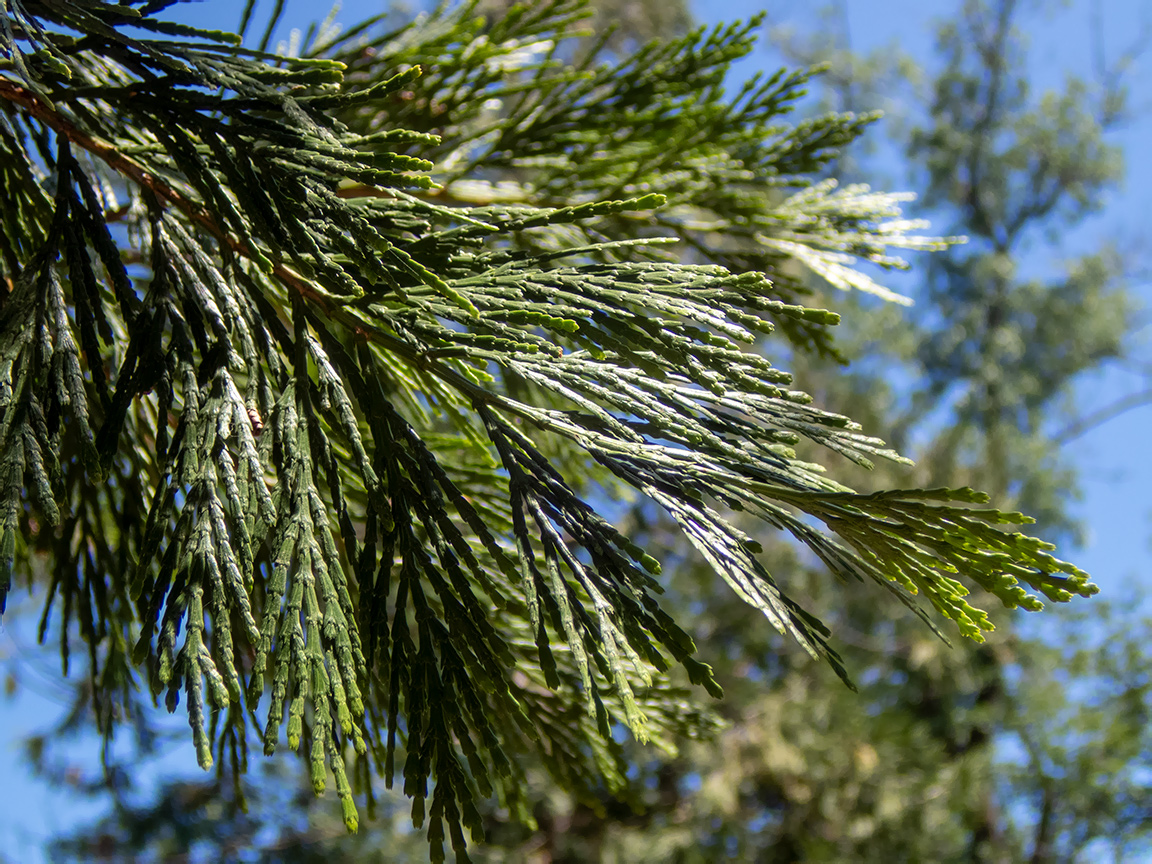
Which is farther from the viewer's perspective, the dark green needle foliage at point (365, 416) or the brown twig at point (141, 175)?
the brown twig at point (141, 175)

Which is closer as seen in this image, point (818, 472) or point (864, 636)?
point (818, 472)

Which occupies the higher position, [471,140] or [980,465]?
[980,465]

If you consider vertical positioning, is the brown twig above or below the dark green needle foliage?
above

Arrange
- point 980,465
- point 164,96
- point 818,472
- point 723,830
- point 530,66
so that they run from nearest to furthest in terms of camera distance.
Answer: point 164,96, point 818,472, point 530,66, point 723,830, point 980,465

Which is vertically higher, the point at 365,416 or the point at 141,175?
the point at 141,175

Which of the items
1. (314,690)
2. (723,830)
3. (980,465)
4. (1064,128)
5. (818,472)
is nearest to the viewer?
(314,690)

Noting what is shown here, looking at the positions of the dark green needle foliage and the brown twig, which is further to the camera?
the brown twig

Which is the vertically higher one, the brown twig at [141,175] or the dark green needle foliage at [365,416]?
the brown twig at [141,175]

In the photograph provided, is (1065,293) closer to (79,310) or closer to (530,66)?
(530,66)

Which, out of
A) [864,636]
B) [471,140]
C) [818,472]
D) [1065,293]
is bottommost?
→ [818,472]

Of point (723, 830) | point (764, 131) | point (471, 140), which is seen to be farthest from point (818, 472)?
point (723, 830)
